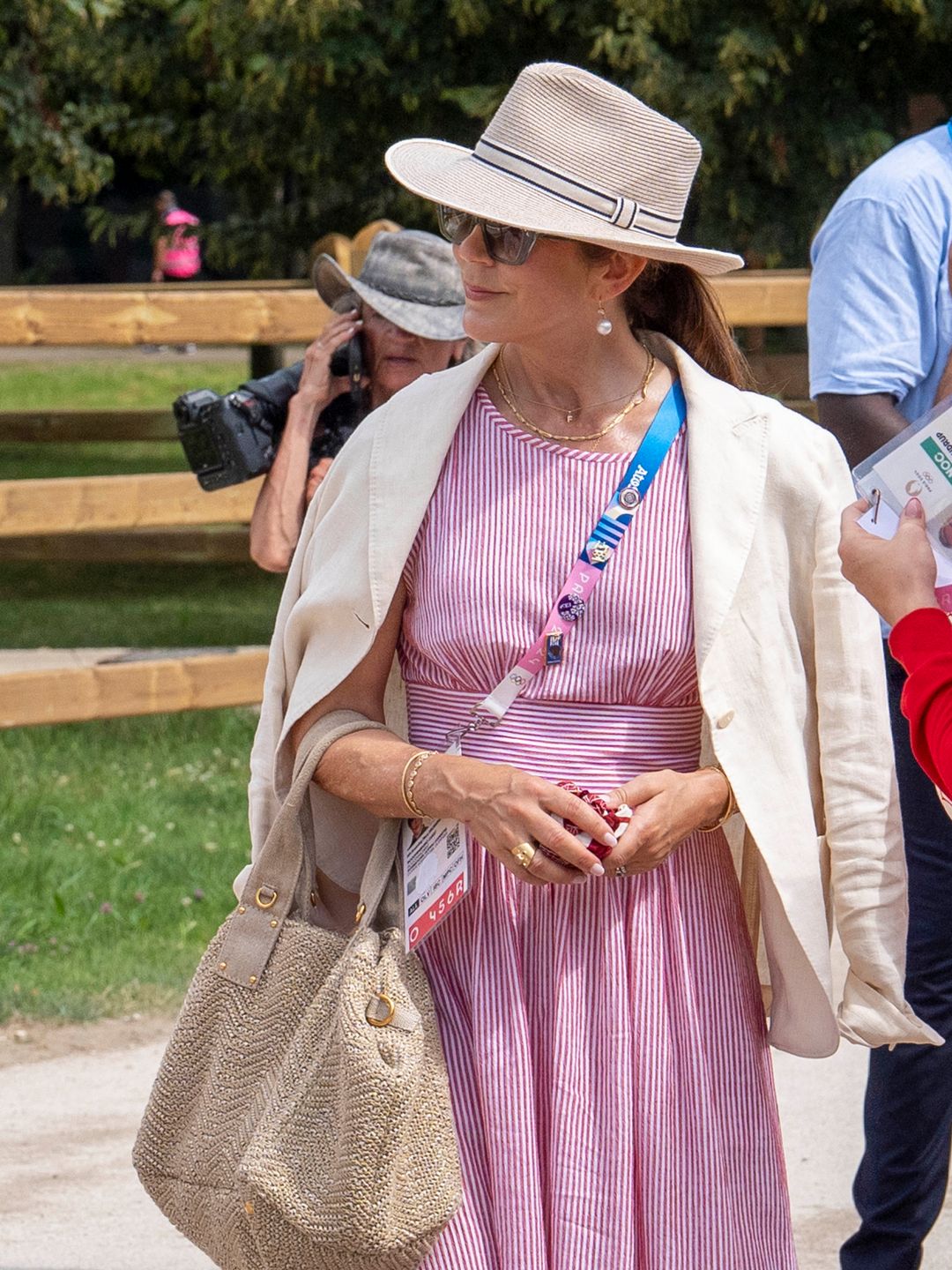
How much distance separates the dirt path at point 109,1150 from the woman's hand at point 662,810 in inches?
71.1

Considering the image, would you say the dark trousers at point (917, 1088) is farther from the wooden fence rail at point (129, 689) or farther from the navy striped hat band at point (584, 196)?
the wooden fence rail at point (129, 689)

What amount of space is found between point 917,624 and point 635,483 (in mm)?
473

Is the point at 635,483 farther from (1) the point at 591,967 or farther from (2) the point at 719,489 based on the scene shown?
(1) the point at 591,967

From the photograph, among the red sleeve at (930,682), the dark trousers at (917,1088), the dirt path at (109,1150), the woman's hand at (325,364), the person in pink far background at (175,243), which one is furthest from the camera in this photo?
the person in pink far background at (175,243)

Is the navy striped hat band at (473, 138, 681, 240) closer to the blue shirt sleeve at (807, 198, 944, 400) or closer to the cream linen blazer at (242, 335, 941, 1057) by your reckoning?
the cream linen blazer at (242, 335, 941, 1057)

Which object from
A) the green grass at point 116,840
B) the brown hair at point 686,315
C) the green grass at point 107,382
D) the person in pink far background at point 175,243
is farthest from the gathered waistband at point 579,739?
the green grass at point 107,382

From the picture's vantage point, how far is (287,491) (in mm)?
4766

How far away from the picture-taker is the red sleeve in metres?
2.11

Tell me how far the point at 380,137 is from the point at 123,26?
7.82 feet

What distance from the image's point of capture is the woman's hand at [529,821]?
228cm

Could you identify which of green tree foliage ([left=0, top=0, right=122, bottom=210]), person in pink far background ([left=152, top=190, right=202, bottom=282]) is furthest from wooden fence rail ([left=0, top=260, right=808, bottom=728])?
person in pink far background ([left=152, top=190, right=202, bottom=282])

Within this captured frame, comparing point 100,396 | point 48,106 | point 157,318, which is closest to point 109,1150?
point 157,318

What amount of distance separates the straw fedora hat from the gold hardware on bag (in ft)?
3.09

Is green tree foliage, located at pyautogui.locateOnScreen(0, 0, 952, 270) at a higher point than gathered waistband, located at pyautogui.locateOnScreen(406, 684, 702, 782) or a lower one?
lower
